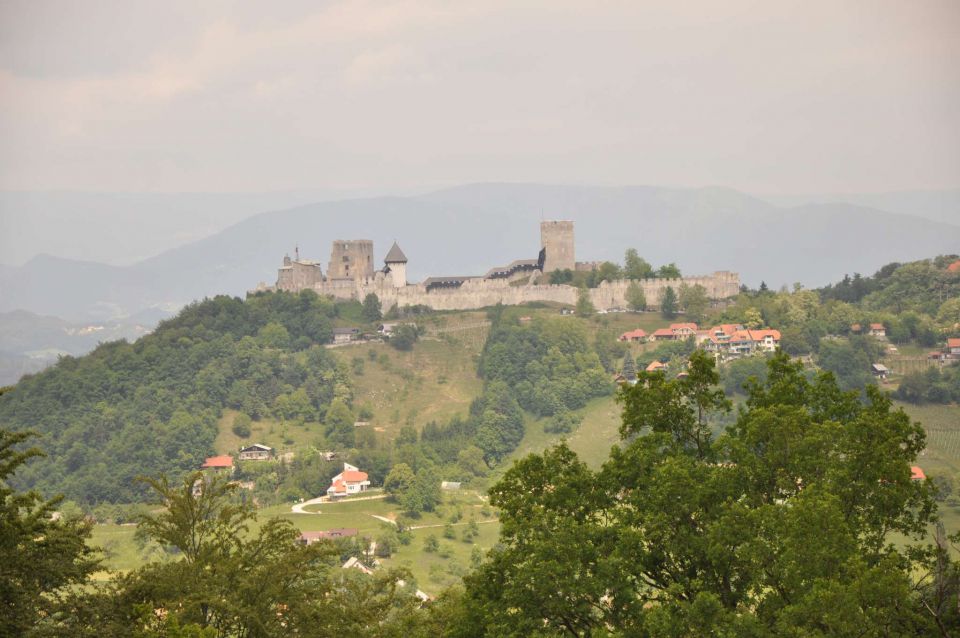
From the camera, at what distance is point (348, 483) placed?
101062 millimetres

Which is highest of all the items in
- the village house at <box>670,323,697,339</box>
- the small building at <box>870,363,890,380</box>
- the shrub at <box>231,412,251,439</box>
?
the village house at <box>670,323,697,339</box>

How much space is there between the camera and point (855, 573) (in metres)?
24.1

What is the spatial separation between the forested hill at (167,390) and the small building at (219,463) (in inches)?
80.6

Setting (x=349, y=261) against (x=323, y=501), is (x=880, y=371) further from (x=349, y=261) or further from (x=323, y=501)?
(x=349, y=261)

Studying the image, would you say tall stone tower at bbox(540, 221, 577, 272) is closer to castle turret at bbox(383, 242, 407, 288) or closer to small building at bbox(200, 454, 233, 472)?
castle turret at bbox(383, 242, 407, 288)

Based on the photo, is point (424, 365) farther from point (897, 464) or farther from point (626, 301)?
point (897, 464)

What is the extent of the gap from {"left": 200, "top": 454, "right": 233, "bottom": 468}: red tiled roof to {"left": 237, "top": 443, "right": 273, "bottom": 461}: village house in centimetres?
110

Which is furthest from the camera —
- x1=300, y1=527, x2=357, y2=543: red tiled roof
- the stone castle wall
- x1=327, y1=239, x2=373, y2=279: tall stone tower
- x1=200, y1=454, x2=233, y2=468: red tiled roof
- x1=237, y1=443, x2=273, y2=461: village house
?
x1=327, y1=239, x2=373, y2=279: tall stone tower

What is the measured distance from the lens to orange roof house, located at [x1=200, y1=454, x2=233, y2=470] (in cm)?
10556

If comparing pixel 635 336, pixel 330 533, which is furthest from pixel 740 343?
pixel 330 533

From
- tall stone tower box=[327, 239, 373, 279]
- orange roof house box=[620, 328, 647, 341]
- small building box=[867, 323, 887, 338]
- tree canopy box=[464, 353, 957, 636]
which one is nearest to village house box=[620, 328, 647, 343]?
orange roof house box=[620, 328, 647, 341]

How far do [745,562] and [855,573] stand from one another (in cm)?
279

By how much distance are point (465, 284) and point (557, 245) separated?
32.6ft

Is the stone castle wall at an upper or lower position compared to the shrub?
upper
